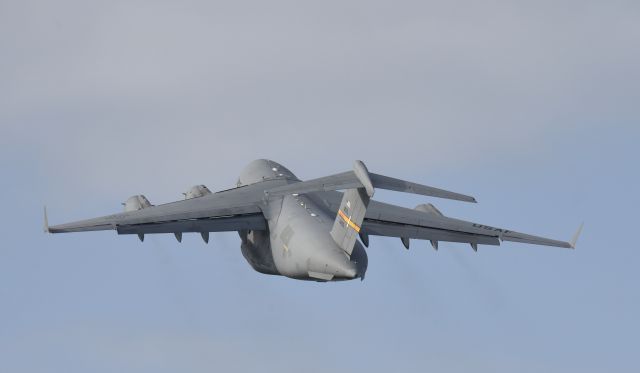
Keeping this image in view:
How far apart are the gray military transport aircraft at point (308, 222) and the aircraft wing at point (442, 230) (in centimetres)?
5

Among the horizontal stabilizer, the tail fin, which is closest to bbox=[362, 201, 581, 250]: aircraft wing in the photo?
the tail fin

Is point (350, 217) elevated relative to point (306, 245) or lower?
elevated

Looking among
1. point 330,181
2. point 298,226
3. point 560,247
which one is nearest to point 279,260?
point 298,226

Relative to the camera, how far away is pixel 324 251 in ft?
209

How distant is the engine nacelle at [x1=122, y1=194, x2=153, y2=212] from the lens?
237 ft

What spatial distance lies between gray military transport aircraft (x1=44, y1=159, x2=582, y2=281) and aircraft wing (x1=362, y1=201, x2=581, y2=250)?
0.05 m

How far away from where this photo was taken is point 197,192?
7506 centimetres

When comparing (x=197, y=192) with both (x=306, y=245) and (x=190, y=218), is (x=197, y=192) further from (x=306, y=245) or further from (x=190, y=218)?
(x=306, y=245)

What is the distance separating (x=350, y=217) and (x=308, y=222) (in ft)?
13.8

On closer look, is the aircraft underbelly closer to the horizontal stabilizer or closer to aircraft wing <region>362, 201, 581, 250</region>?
the horizontal stabilizer

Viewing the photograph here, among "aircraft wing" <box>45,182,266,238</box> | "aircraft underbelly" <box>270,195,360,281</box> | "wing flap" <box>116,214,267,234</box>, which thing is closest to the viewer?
"aircraft underbelly" <box>270,195,360,281</box>

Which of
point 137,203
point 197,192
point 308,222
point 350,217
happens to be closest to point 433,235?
point 308,222

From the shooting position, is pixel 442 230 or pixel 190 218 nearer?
pixel 190 218

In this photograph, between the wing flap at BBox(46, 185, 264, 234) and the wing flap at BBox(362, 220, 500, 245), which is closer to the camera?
the wing flap at BBox(46, 185, 264, 234)
